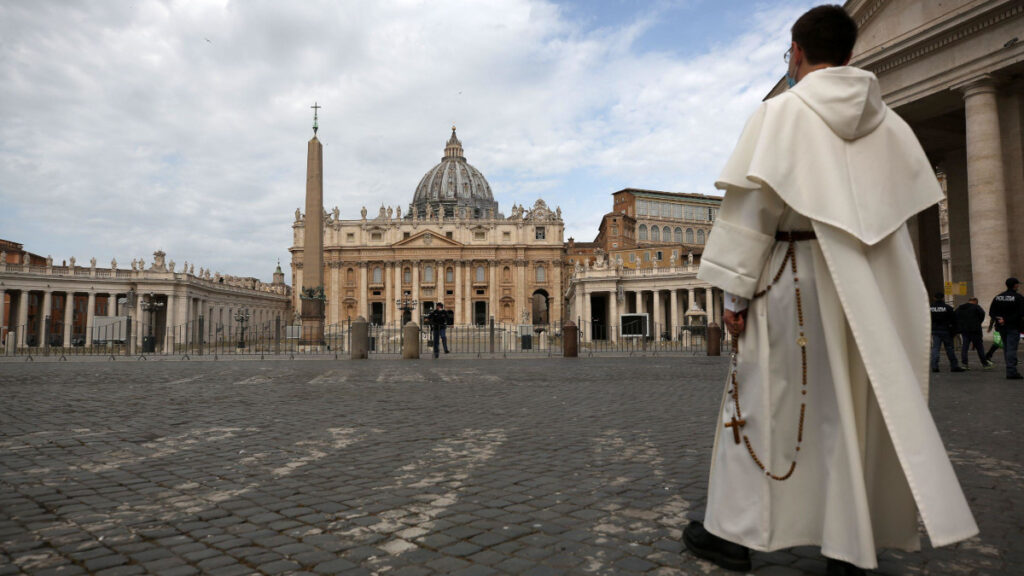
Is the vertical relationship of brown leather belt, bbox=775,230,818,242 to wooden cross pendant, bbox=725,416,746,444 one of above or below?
above

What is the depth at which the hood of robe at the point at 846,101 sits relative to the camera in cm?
222

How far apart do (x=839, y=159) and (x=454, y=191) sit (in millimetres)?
97847

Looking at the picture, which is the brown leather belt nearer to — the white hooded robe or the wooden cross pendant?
the white hooded robe

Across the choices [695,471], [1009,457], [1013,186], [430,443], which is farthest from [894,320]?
[1013,186]

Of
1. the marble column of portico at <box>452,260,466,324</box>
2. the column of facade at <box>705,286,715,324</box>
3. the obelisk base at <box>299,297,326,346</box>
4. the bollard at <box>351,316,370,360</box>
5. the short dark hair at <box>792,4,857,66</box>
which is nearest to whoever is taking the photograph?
the short dark hair at <box>792,4,857,66</box>

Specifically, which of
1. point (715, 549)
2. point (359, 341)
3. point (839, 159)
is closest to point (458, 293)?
point (359, 341)

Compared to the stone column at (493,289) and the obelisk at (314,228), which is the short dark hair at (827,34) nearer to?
the obelisk at (314,228)

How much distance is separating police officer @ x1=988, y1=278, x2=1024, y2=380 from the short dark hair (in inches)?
369

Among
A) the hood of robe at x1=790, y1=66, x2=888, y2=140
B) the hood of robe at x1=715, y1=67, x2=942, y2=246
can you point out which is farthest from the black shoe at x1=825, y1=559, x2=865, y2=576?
the hood of robe at x1=790, y1=66, x2=888, y2=140

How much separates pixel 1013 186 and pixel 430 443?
57.8 ft

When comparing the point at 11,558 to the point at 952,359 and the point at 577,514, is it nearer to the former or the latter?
the point at 577,514

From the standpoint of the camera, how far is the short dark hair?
237 cm

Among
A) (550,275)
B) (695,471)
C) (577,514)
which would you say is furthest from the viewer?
(550,275)

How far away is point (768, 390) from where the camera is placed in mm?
2266
